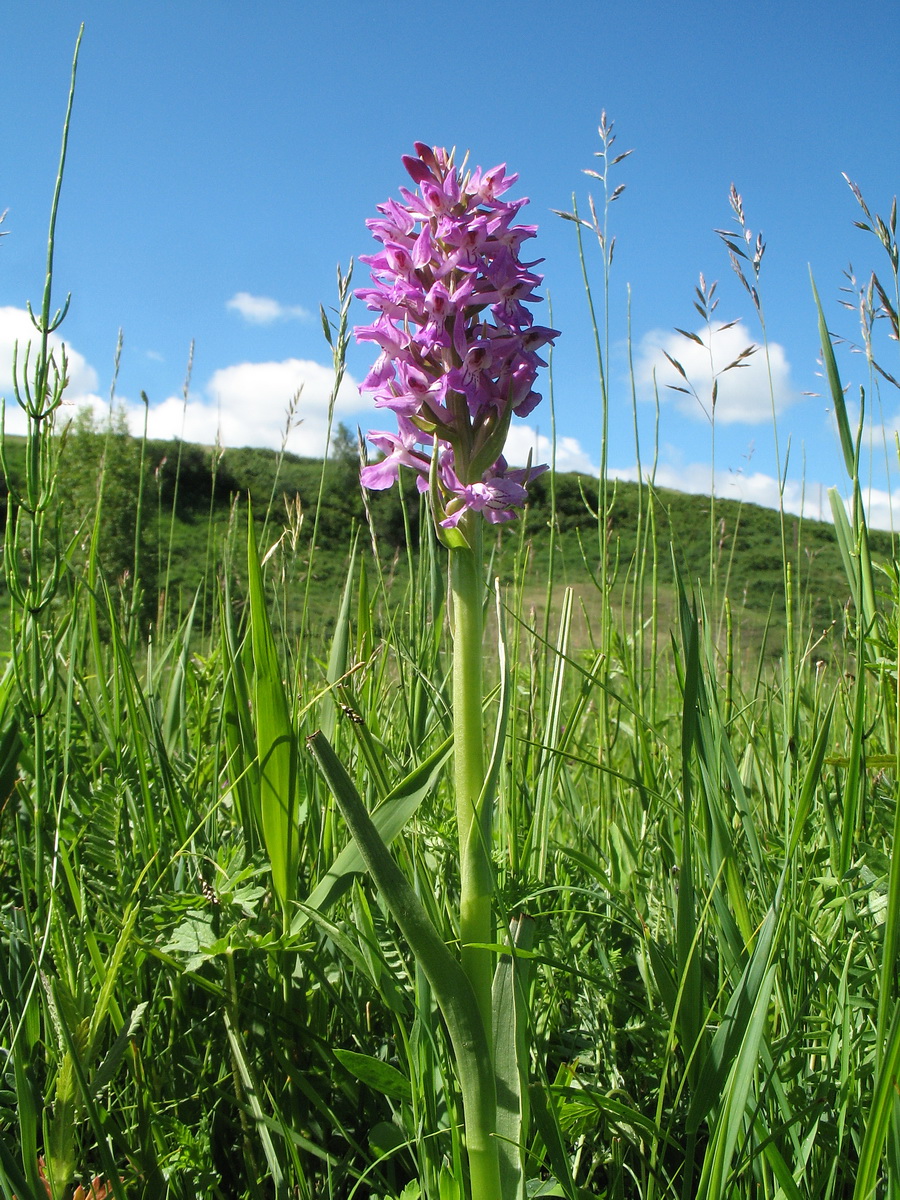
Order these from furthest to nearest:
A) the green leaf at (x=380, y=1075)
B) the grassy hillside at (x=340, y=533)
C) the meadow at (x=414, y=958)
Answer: the grassy hillside at (x=340, y=533) < the green leaf at (x=380, y=1075) < the meadow at (x=414, y=958)

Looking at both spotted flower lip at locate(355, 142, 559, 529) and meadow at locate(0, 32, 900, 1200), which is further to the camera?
spotted flower lip at locate(355, 142, 559, 529)

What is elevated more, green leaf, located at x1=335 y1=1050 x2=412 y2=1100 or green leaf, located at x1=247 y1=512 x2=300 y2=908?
green leaf, located at x1=247 y1=512 x2=300 y2=908

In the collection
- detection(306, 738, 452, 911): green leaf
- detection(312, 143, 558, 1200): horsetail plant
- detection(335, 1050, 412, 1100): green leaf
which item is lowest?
detection(335, 1050, 412, 1100): green leaf

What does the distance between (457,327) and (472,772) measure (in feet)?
1.92

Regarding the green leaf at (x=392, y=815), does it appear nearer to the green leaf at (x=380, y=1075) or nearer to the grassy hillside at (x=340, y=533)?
the green leaf at (x=380, y=1075)

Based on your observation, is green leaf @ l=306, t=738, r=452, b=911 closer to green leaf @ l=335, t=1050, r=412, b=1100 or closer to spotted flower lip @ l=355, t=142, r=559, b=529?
green leaf @ l=335, t=1050, r=412, b=1100

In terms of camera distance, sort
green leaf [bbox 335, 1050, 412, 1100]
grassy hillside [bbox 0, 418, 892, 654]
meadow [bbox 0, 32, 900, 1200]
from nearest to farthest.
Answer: meadow [bbox 0, 32, 900, 1200] < green leaf [bbox 335, 1050, 412, 1100] < grassy hillside [bbox 0, 418, 892, 654]

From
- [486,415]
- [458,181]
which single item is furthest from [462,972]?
[458,181]

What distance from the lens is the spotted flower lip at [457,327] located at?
3.58ft

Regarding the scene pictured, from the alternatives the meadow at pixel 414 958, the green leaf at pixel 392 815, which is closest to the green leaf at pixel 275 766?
the meadow at pixel 414 958

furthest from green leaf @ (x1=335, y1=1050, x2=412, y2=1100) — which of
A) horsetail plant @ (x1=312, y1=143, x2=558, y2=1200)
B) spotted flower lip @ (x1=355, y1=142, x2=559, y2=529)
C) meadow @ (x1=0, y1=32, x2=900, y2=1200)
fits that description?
spotted flower lip @ (x1=355, y1=142, x2=559, y2=529)

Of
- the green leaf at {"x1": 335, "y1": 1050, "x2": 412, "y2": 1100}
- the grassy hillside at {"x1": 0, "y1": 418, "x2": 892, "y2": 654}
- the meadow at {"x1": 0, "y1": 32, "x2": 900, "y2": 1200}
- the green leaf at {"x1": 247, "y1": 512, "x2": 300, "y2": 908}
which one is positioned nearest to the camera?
the meadow at {"x1": 0, "y1": 32, "x2": 900, "y2": 1200}

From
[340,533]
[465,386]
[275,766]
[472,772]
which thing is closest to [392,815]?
[472,772]

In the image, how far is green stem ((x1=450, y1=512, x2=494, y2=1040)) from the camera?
935mm
